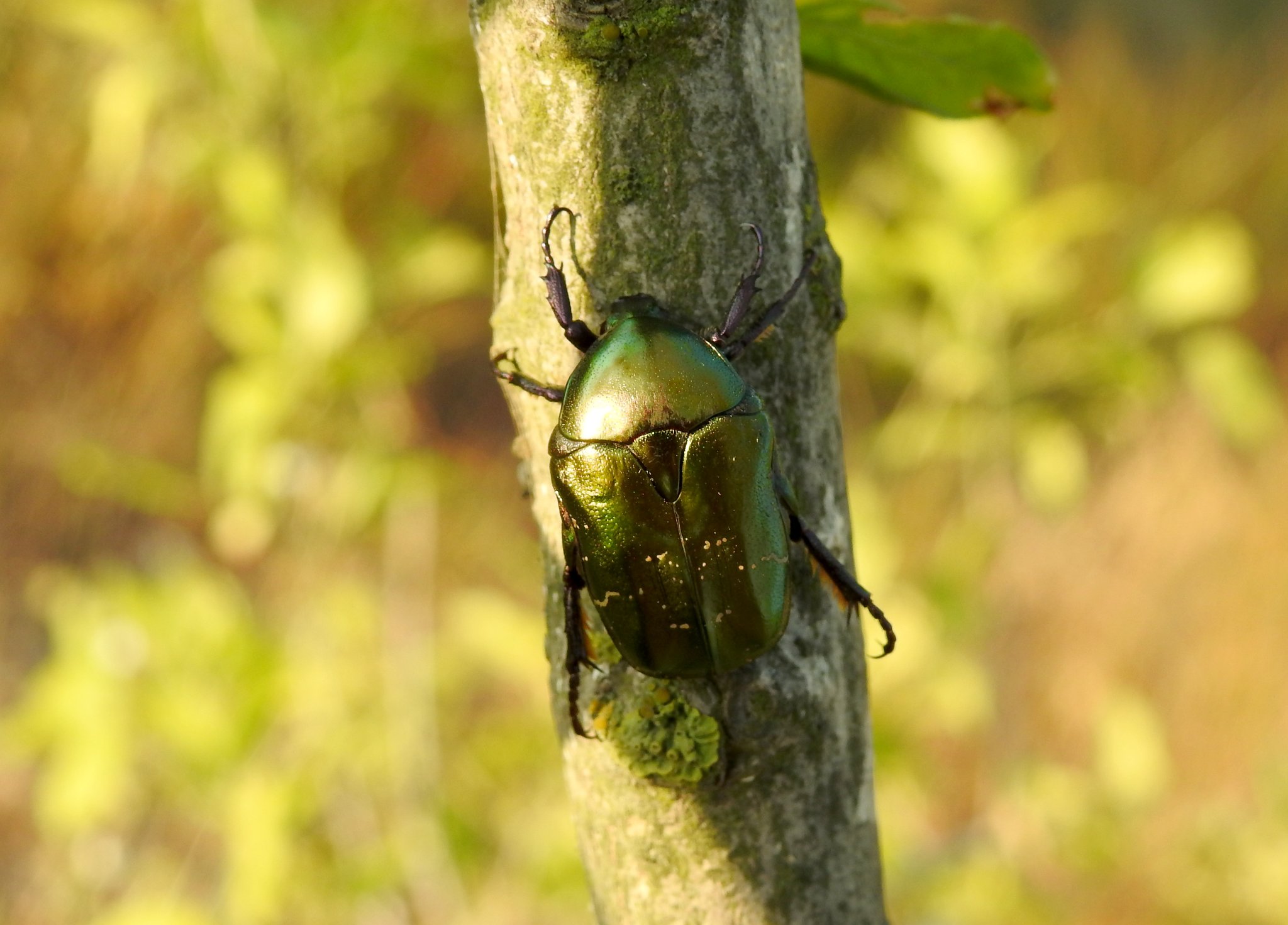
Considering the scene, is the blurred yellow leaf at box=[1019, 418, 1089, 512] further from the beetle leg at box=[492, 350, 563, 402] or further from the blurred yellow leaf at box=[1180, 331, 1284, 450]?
the beetle leg at box=[492, 350, 563, 402]

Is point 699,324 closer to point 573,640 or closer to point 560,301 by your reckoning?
point 560,301

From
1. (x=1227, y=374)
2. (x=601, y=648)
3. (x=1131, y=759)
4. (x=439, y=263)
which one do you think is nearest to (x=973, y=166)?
(x=1227, y=374)

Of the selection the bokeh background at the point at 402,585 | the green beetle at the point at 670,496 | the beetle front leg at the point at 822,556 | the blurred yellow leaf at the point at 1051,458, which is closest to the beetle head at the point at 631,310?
the green beetle at the point at 670,496

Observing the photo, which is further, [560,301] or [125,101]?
[125,101]

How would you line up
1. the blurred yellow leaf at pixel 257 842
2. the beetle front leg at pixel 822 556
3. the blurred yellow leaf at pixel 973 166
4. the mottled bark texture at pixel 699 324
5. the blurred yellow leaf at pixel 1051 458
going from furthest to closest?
A: the blurred yellow leaf at pixel 1051 458
the blurred yellow leaf at pixel 973 166
the blurred yellow leaf at pixel 257 842
the beetle front leg at pixel 822 556
the mottled bark texture at pixel 699 324

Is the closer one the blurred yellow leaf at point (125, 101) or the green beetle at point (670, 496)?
the green beetle at point (670, 496)

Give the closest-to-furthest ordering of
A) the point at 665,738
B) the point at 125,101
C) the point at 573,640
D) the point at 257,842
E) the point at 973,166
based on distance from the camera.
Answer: the point at 665,738, the point at 573,640, the point at 257,842, the point at 973,166, the point at 125,101

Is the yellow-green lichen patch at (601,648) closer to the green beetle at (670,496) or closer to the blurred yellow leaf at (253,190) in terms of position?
the green beetle at (670,496)
